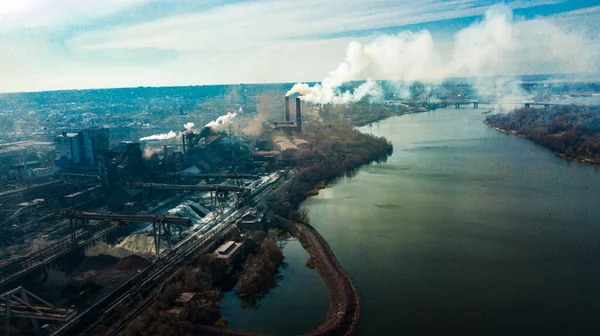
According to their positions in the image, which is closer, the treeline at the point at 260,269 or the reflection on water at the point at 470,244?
the reflection on water at the point at 470,244

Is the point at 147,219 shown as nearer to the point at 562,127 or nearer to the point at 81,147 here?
the point at 81,147

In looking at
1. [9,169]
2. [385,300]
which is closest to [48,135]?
[9,169]

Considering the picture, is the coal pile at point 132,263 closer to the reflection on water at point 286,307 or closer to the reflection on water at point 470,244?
the reflection on water at point 286,307

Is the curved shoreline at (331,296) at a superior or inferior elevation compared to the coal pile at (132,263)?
inferior

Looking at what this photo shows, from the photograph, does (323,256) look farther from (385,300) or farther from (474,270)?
(474,270)

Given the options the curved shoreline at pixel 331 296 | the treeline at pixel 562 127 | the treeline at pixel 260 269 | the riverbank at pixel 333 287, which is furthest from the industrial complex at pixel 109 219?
the treeline at pixel 562 127

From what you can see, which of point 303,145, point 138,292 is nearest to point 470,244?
point 138,292
